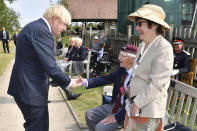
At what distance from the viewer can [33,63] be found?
2.23 meters

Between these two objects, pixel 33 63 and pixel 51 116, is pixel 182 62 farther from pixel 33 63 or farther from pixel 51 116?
pixel 33 63

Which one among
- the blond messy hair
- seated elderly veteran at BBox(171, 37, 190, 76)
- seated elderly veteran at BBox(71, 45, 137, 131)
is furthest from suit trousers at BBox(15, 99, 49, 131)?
seated elderly veteran at BBox(171, 37, 190, 76)

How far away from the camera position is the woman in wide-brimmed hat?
177 centimetres

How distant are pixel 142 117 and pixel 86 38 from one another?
1318 cm

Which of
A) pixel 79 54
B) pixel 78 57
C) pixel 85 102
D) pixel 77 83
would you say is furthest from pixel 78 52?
pixel 77 83

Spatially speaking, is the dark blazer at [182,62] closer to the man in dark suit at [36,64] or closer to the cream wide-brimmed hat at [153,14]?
the cream wide-brimmed hat at [153,14]

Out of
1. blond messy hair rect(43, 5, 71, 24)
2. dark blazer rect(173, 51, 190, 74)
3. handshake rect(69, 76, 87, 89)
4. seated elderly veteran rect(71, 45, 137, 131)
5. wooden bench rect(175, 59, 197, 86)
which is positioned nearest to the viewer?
blond messy hair rect(43, 5, 71, 24)

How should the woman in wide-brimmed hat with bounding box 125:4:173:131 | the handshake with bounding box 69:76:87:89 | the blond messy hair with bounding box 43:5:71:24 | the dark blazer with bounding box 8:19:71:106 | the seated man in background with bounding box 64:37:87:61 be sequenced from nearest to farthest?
the woman in wide-brimmed hat with bounding box 125:4:173:131
the dark blazer with bounding box 8:19:71:106
the blond messy hair with bounding box 43:5:71:24
the handshake with bounding box 69:76:87:89
the seated man in background with bounding box 64:37:87:61

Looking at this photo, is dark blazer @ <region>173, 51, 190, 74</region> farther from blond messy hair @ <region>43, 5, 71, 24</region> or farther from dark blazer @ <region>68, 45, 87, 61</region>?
dark blazer @ <region>68, 45, 87, 61</region>

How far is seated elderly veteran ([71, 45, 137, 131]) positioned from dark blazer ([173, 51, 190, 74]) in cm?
218

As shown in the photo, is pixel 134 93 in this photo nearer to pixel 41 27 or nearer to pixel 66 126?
pixel 41 27

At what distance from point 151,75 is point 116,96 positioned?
121 cm

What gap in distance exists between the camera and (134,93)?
6.41ft

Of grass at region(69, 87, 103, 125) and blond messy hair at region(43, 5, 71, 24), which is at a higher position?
blond messy hair at region(43, 5, 71, 24)
